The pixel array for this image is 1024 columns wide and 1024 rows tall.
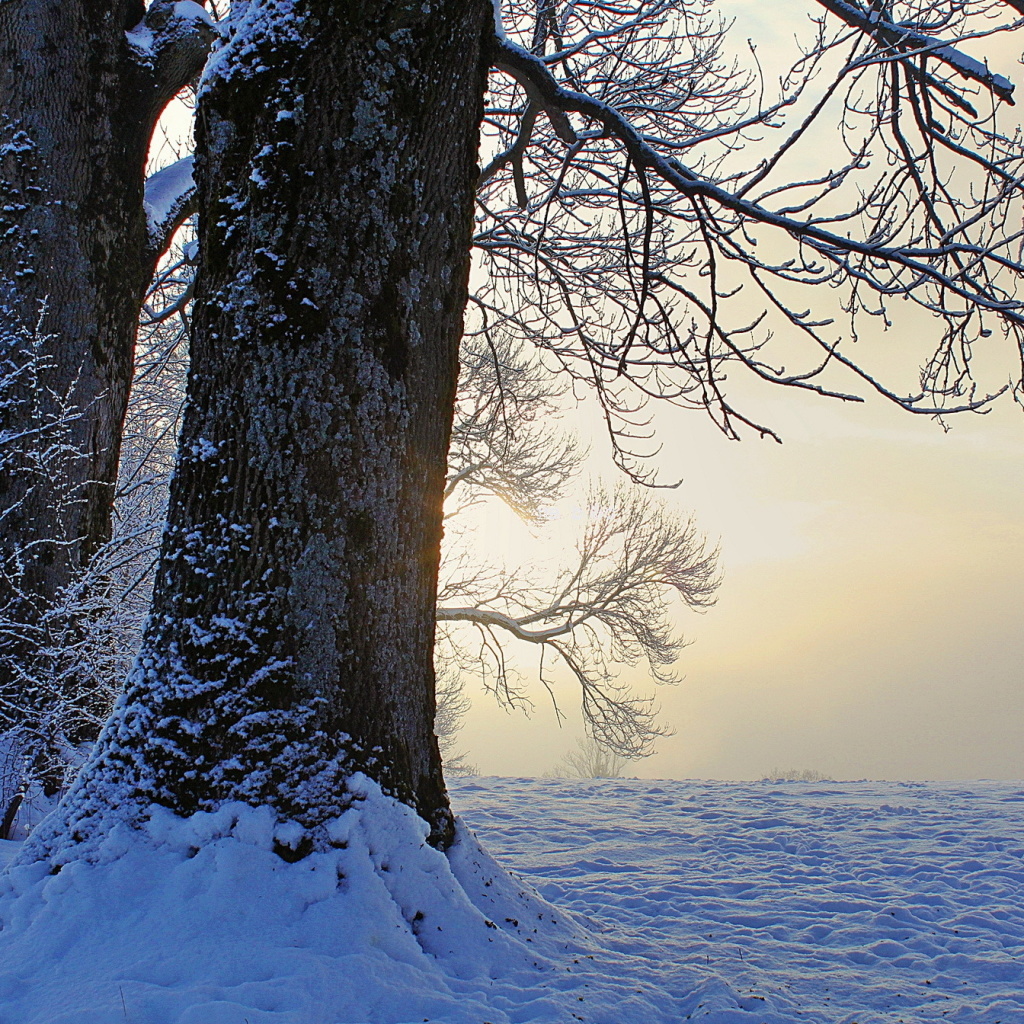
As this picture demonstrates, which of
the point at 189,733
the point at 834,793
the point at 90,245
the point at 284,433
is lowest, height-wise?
the point at 834,793

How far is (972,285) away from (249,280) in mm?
3994

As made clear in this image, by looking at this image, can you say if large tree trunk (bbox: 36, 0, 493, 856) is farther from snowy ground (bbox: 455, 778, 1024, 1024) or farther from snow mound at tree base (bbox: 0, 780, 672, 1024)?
snowy ground (bbox: 455, 778, 1024, 1024)

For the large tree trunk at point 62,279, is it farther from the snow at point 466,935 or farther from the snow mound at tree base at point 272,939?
the snow mound at tree base at point 272,939

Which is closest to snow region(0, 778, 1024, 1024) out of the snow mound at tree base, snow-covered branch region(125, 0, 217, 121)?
the snow mound at tree base

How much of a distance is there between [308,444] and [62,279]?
252 centimetres

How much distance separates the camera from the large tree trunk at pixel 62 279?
12.8 feet

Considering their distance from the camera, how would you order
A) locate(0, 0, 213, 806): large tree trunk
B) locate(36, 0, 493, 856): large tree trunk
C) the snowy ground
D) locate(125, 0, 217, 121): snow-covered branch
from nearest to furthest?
locate(36, 0, 493, 856): large tree trunk, the snowy ground, locate(0, 0, 213, 806): large tree trunk, locate(125, 0, 217, 121): snow-covered branch

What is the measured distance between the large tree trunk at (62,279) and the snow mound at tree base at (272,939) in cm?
188

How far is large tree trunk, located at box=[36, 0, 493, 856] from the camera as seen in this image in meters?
2.36

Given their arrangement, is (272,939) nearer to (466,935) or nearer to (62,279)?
(466,935)

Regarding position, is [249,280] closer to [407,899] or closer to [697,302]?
[407,899]

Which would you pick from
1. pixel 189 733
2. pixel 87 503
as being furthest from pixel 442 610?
pixel 189 733

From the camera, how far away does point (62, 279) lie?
4043 millimetres

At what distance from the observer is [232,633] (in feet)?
7.79
